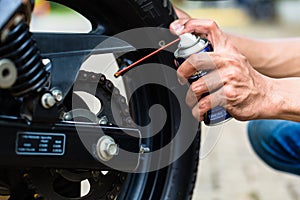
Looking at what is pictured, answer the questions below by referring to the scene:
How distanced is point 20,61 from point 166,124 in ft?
2.06

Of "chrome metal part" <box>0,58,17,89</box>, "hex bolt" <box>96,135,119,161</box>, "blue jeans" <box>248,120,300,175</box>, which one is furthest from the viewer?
"blue jeans" <box>248,120,300,175</box>

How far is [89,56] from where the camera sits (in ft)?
5.47

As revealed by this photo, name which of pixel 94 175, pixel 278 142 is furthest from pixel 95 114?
pixel 278 142

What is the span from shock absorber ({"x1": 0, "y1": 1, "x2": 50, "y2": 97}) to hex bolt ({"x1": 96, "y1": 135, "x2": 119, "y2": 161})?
25 centimetres

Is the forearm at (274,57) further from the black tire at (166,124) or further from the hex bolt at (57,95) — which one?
the hex bolt at (57,95)

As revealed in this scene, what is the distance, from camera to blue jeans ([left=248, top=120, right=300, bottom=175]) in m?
2.43

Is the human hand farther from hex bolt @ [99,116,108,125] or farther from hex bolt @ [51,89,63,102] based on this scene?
hex bolt @ [51,89,63,102]

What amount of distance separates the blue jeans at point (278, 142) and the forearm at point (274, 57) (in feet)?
0.66

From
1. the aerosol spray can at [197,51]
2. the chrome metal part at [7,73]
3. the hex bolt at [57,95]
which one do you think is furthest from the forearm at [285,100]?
the chrome metal part at [7,73]

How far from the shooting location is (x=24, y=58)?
1.40 metres

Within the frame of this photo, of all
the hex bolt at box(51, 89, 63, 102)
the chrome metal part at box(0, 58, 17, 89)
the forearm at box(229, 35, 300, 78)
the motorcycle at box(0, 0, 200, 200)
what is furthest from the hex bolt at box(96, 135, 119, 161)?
the forearm at box(229, 35, 300, 78)

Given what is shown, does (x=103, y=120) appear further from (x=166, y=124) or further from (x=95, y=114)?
(x=166, y=124)

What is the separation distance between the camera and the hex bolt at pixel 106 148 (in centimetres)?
163

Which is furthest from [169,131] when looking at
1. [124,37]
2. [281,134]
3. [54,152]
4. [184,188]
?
[281,134]
